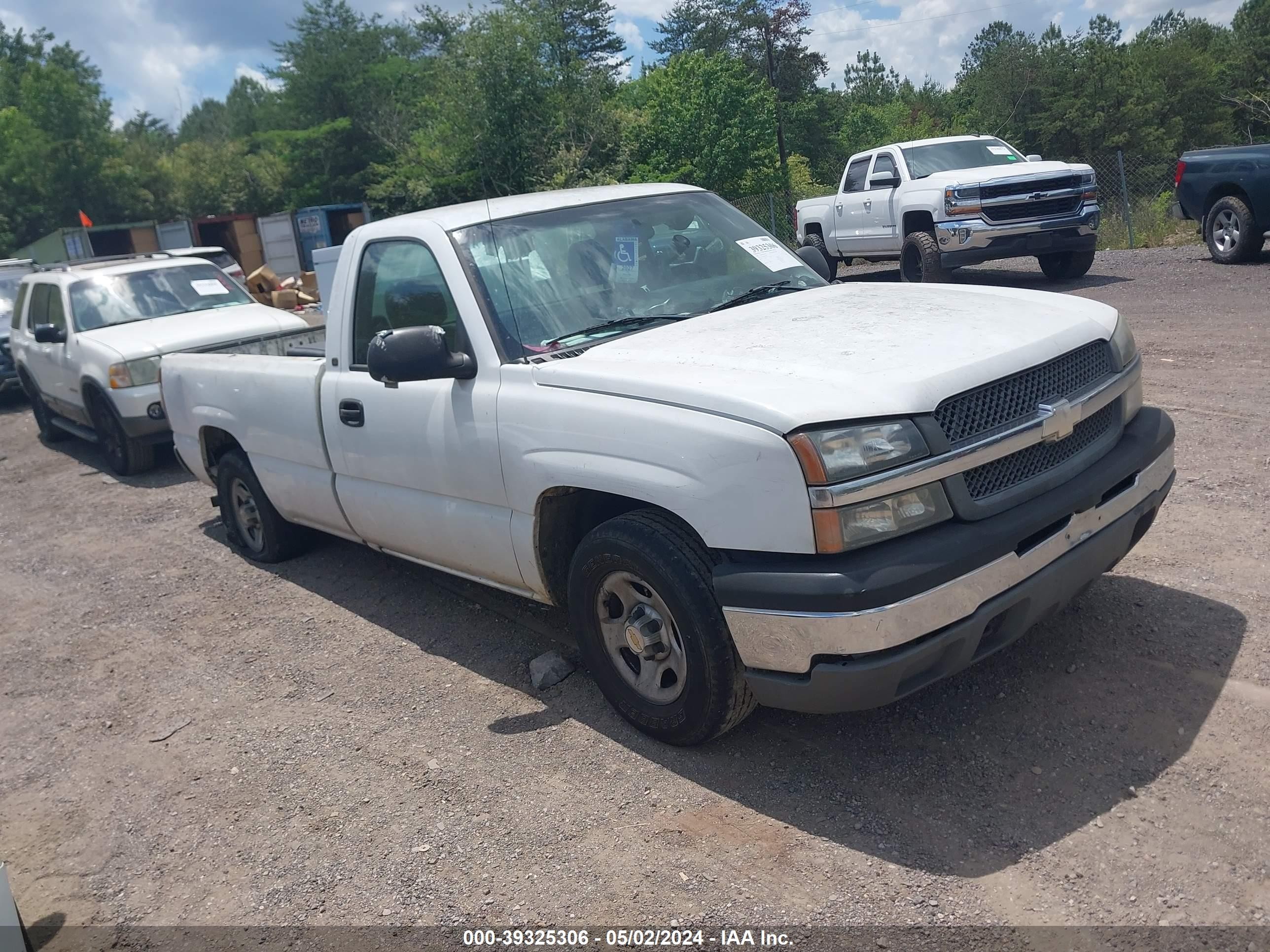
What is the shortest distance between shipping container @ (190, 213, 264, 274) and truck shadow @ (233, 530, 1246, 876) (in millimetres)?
34992

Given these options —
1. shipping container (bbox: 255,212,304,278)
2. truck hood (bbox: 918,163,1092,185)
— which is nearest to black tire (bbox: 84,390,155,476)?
truck hood (bbox: 918,163,1092,185)

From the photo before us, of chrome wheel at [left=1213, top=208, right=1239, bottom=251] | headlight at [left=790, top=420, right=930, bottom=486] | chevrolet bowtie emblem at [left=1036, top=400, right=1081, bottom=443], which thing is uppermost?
headlight at [left=790, top=420, right=930, bottom=486]

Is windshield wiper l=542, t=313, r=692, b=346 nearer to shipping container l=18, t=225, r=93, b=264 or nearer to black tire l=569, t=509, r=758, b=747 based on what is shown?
black tire l=569, t=509, r=758, b=747

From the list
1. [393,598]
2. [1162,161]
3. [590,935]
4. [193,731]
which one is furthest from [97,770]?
[1162,161]

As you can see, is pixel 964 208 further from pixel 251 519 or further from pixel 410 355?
pixel 410 355

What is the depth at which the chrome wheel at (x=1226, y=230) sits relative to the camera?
12742 mm

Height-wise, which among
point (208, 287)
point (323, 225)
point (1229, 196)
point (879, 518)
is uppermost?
point (323, 225)

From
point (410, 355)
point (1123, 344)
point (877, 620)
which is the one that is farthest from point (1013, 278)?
point (877, 620)

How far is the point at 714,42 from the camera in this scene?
5212cm

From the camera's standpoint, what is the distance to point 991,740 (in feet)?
11.2

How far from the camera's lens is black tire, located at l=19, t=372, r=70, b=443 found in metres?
11.4

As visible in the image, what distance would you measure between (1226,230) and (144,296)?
12.6 metres

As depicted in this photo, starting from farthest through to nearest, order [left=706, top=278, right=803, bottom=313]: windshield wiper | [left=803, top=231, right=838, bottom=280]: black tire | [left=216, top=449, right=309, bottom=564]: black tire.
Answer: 1. [left=803, top=231, right=838, bottom=280]: black tire
2. [left=216, top=449, right=309, bottom=564]: black tire
3. [left=706, top=278, right=803, bottom=313]: windshield wiper

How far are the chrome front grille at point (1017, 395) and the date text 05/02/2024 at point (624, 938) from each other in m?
1.49
